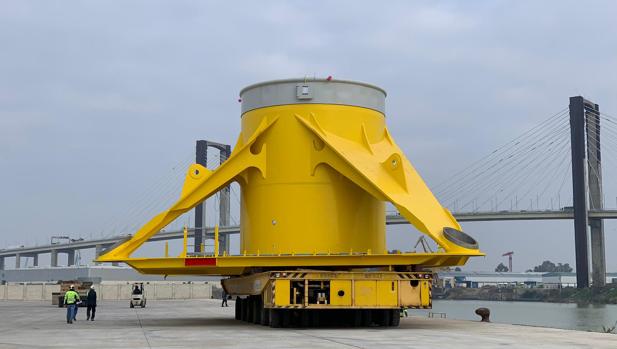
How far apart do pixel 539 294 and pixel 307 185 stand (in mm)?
74747

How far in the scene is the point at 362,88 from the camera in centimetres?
2295

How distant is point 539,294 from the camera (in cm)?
9075

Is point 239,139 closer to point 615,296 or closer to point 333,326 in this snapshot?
point 333,326

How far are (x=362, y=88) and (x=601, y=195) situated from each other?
6752 centimetres

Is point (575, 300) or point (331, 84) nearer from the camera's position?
point (331, 84)

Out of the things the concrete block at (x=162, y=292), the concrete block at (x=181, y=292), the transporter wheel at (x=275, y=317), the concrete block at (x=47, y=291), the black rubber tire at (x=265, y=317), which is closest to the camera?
the transporter wheel at (x=275, y=317)

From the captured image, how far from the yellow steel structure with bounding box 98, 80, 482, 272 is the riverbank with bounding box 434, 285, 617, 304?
193ft

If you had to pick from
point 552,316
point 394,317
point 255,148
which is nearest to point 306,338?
point 394,317

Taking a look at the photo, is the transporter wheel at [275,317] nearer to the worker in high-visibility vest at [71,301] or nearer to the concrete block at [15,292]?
the worker in high-visibility vest at [71,301]

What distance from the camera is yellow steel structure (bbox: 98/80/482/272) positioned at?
2119 cm

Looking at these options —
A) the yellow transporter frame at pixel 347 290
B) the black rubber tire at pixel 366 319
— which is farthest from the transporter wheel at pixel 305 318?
the black rubber tire at pixel 366 319

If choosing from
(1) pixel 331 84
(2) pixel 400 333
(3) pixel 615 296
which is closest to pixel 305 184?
(1) pixel 331 84

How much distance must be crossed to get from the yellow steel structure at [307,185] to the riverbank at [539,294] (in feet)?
193

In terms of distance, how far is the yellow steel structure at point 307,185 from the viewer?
21.2 metres
